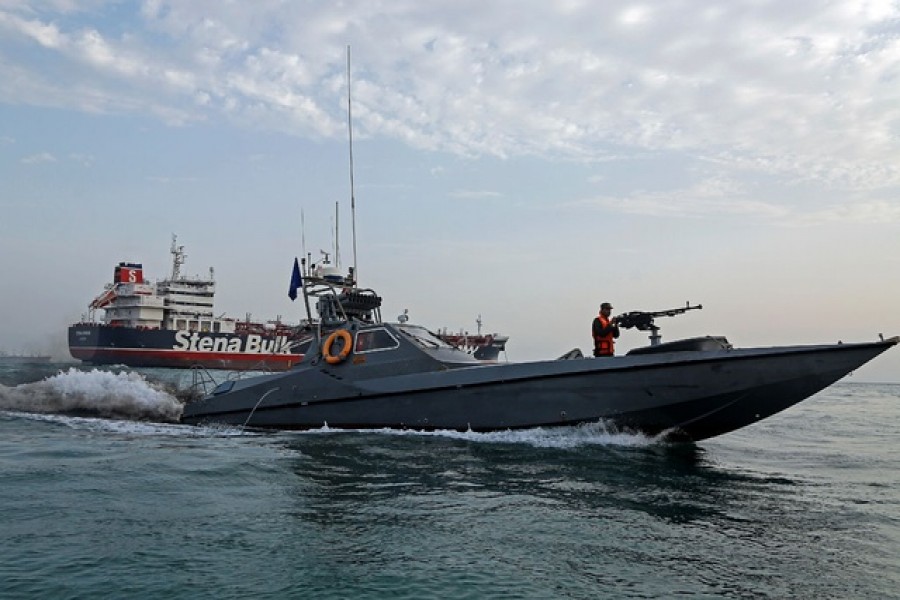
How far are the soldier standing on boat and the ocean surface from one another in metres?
1.44

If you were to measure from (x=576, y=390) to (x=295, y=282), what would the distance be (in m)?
6.95

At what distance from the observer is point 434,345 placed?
44.2 ft

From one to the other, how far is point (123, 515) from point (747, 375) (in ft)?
Answer: 27.0

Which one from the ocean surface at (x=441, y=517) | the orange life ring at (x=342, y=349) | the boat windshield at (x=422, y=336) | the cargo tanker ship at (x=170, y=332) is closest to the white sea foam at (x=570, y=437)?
the ocean surface at (x=441, y=517)

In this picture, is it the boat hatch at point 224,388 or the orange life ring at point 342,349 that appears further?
the boat hatch at point 224,388

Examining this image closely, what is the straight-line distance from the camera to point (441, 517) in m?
6.53

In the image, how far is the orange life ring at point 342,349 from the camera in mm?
13117

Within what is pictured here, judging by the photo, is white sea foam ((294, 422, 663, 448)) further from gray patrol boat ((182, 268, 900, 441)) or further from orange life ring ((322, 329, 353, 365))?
orange life ring ((322, 329, 353, 365))

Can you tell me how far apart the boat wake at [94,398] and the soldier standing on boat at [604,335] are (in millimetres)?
9595

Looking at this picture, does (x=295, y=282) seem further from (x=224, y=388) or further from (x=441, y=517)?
(x=441, y=517)

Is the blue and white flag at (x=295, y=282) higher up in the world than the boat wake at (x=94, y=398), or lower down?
higher up

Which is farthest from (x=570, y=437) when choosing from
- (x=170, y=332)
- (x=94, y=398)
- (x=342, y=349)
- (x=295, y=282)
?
(x=170, y=332)

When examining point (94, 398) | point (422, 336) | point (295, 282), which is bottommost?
point (94, 398)

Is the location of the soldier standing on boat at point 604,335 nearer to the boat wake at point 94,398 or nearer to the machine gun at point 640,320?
the machine gun at point 640,320
